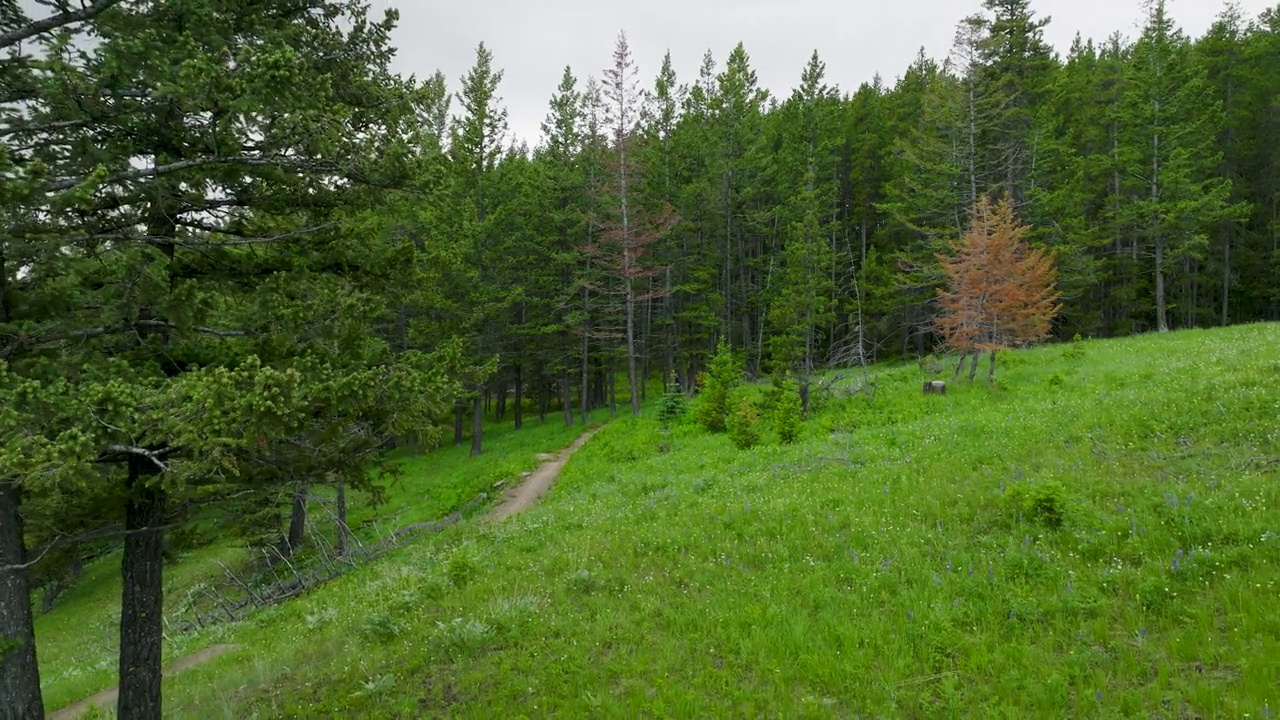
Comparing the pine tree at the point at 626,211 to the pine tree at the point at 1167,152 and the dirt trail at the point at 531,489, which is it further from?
the pine tree at the point at 1167,152

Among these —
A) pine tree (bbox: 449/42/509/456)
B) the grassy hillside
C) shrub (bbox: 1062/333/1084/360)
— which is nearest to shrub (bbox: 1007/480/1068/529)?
the grassy hillside

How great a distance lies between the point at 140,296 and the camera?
5648 millimetres

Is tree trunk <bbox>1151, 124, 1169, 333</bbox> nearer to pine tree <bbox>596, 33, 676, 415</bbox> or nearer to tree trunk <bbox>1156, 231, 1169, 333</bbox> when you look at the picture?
tree trunk <bbox>1156, 231, 1169, 333</bbox>

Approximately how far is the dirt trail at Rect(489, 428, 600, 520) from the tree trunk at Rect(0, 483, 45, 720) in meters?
11.5

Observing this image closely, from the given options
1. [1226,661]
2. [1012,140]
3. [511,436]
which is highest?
[1012,140]

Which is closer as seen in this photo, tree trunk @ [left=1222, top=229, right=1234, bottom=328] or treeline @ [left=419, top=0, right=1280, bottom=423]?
treeline @ [left=419, top=0, right=1280, bottom=423]

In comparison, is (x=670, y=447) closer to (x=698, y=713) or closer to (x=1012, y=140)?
(x=698, y=713)

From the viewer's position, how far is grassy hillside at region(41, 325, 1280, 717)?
191 inches

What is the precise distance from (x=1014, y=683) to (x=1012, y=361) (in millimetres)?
21924

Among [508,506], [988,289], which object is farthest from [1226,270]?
[508,506]

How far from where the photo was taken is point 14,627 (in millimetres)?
5367

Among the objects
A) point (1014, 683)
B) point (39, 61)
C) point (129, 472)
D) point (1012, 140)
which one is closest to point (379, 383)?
point (129, 472)

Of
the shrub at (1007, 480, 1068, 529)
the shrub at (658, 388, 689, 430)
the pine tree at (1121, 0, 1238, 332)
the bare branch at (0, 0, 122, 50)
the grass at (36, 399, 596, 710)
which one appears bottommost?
the grass at (36, 399, 596, 710)

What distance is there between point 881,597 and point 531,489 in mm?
16645
